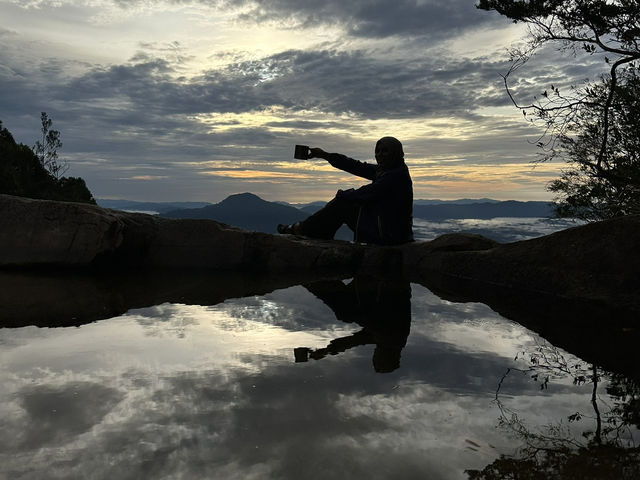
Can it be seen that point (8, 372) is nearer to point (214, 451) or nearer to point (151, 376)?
point (151, 376)

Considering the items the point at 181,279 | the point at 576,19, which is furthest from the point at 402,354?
the point at 576,19

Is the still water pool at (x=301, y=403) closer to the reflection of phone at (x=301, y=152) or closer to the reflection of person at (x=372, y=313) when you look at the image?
the reflection of person at (x=372, y=313)

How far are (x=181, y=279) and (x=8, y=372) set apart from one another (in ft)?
12.5

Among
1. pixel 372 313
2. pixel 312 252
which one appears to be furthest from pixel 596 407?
pixel 312 252

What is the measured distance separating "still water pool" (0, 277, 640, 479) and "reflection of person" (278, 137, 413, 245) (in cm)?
394

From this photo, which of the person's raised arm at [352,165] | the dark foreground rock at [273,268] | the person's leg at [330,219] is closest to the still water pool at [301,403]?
the dark foreground rock at [273,268]

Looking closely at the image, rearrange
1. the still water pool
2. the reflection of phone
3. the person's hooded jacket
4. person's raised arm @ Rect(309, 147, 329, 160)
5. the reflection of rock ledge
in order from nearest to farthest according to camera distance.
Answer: the still water pool → the reflection of rock ledge → the person's hooded jacket → the reflection of phone → person's raised arm @ Rect(309, 147, 329, 160)

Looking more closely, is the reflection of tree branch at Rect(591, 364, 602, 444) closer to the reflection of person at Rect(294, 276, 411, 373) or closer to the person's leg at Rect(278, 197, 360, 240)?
the reflection of person at Rect(294, 276, 411, 373)

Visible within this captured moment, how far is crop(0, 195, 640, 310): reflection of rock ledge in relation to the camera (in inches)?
199

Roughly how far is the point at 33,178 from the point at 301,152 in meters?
23.5

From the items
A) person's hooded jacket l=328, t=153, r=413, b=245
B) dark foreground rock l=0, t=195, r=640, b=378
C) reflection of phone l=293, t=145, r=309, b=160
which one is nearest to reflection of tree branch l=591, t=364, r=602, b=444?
dark foreground rock l=0, t=195, r=640, b=378

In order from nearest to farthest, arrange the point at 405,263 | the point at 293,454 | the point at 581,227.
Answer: the point at 293,454
the point at 581,227
the point at 405,263

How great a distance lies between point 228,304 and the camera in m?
4.78

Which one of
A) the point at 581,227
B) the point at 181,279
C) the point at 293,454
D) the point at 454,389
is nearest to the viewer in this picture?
the point at 293,454
